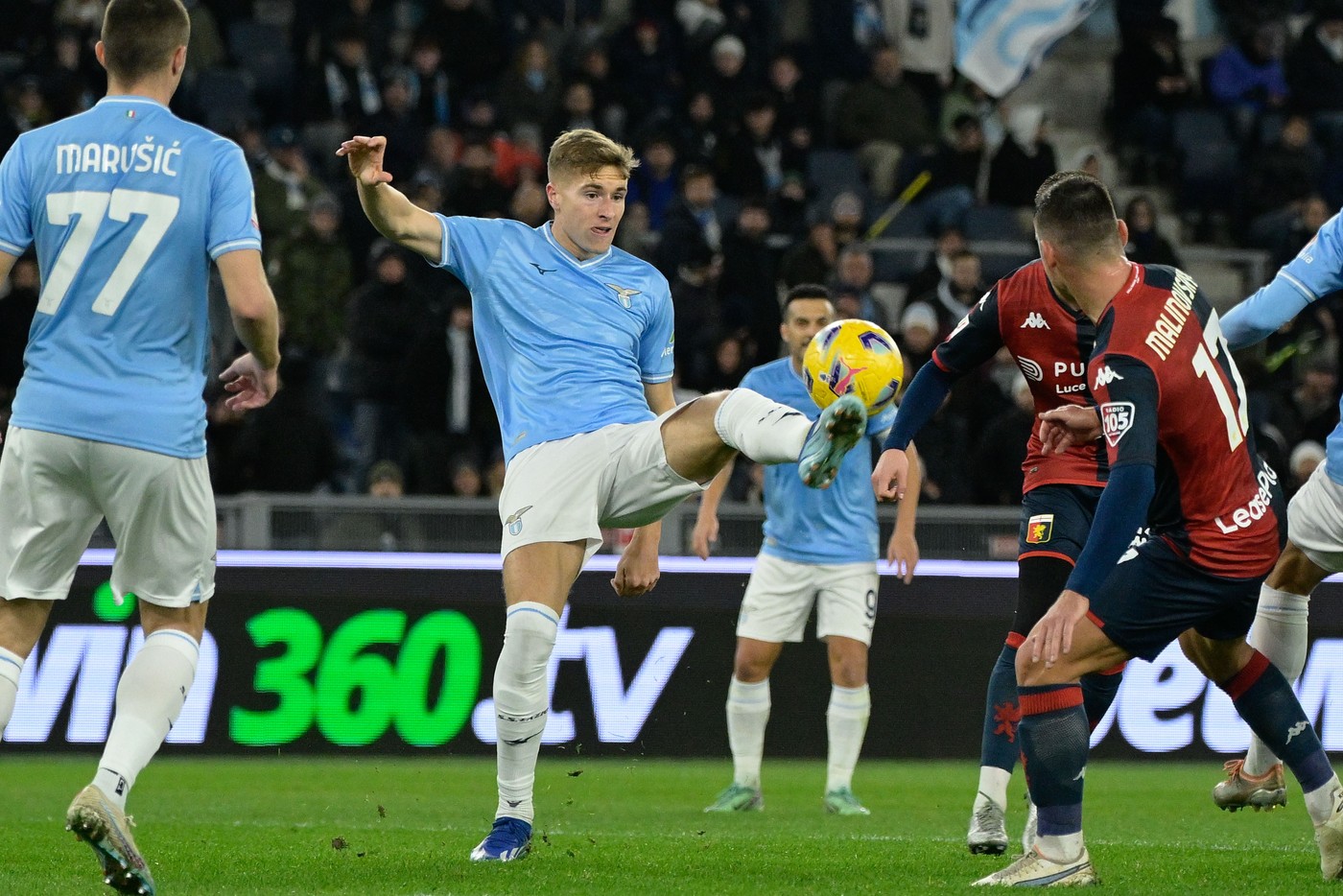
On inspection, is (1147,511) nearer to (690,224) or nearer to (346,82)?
(690,224)

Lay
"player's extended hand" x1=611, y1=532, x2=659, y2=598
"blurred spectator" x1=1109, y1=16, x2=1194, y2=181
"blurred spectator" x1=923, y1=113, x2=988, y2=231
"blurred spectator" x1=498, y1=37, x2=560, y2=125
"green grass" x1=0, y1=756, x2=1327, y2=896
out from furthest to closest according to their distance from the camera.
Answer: "blurred spectator" x1=1109, y1=16, x2=1194, y2=181, "blurred spectator" x1=923, y1=113, x2=988, y2=231, "blurred spectator" x1=498, y1=37, x2=560, y2=125, "player's extended hand" x1=611, y1=532, x2=659, y2=598, "green grass" x1=0, y1=756, x2=1327, y2=896

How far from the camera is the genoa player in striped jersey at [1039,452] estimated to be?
6.90 metres

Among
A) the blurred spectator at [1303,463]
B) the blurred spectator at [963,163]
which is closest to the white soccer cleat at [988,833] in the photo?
the blurred spectator at [1303,463]

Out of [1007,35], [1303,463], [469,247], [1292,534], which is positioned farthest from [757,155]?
[1292,534]

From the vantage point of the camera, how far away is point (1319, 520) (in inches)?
268

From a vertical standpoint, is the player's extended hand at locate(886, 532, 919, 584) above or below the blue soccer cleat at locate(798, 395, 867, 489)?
below

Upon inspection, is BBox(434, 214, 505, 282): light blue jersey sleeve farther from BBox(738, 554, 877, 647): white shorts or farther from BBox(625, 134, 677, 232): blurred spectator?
BBox(625, 134, 677, 232): blurred spectator

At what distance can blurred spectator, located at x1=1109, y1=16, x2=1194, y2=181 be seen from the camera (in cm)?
1862

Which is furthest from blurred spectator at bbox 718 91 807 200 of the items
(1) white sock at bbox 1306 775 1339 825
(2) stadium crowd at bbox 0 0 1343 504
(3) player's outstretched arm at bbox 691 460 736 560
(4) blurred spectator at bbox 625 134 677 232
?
(1) white sock at bbox 1306 775 1339 825

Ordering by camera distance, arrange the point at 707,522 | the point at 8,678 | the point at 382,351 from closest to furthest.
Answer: the point at 8,678
the point at 707,522
the point at 382,351

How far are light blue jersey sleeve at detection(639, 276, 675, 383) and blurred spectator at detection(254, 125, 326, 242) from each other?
27.3 ft

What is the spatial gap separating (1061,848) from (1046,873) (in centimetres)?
9

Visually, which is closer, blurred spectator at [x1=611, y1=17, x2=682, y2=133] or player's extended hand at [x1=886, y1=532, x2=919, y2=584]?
player's extended hand at [x1=886, y1=532, x2=919, y2=584]

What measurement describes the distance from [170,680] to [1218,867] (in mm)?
3584
